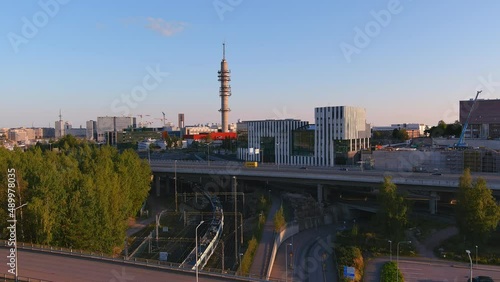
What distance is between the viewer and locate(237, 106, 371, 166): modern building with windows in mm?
59969

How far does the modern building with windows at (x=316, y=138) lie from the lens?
5997 centimetres

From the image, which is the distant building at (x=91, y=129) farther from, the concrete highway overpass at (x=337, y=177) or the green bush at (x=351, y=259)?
the green bush at (x=351, y=259)

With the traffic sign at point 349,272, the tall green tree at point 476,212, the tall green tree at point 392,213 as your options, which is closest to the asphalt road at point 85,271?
the traffic sign at point 349,272

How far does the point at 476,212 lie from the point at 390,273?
8747mm

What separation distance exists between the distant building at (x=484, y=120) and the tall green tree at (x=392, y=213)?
192 ft

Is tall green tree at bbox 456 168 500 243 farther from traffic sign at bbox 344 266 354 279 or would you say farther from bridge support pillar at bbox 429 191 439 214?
traffic sign at bbox 344 266 354 279

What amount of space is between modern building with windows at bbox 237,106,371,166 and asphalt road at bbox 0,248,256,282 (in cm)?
4153

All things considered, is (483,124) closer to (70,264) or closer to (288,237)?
(288,237)

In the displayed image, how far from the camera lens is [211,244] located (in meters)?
26.9

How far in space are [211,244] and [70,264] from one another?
10.6 meters

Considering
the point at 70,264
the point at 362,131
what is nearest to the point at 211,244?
the point at 70,264

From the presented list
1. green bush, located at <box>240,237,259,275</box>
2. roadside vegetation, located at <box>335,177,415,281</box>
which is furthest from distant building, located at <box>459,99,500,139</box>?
green bush, located at <box>240,237,259,275</box>

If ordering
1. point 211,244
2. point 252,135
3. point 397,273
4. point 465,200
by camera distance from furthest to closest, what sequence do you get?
point 252,135, point 465,200, point 211,244, point 397,273

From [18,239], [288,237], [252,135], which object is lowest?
[288,237]
